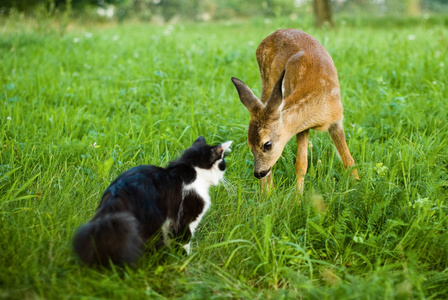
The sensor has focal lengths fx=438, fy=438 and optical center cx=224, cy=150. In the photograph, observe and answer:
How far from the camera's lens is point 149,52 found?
7527 millimetres

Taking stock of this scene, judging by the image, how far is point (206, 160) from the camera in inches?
119

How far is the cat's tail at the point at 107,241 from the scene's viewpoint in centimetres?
225

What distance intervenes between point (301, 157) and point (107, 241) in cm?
209

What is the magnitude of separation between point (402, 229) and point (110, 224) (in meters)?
1.92

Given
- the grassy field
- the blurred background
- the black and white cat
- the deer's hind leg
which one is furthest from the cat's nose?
the blurred background

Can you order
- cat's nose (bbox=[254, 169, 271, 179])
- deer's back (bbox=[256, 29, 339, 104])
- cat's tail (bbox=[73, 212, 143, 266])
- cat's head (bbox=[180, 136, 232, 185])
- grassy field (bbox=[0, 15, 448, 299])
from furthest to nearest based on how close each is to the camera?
1. deer's back (bbox=[256, 29, 339, 104])
2. cat's nose (bbox=[254, 169, 271, 179])
3. cat's head (bbox=[180, 136, 232, 185])
4. grassy field (bbox=[0, 15, 448, 299])
5. cat's tail (bbox=[73, 212, 143, 266])

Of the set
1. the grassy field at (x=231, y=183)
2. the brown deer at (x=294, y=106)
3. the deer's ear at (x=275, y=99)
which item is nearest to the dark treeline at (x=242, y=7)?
the grassy field at (x=231, y=183)

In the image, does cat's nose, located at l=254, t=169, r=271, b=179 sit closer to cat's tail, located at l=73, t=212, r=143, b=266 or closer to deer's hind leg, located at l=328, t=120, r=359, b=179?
deer's hind leg, located at l=328, t=120, r=359, b=179

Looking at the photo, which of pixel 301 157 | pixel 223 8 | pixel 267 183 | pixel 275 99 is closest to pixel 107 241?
pixel 267 183

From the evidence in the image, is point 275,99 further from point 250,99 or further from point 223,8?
point 223,8

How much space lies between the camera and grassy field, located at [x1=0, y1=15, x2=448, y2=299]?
2404mm

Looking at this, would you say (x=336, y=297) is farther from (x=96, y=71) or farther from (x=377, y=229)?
(x=96, y=71)

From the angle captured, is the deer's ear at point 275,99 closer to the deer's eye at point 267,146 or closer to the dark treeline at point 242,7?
the deer's eye at point 267,146

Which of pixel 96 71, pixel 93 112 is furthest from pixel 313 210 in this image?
pixel 96 71
